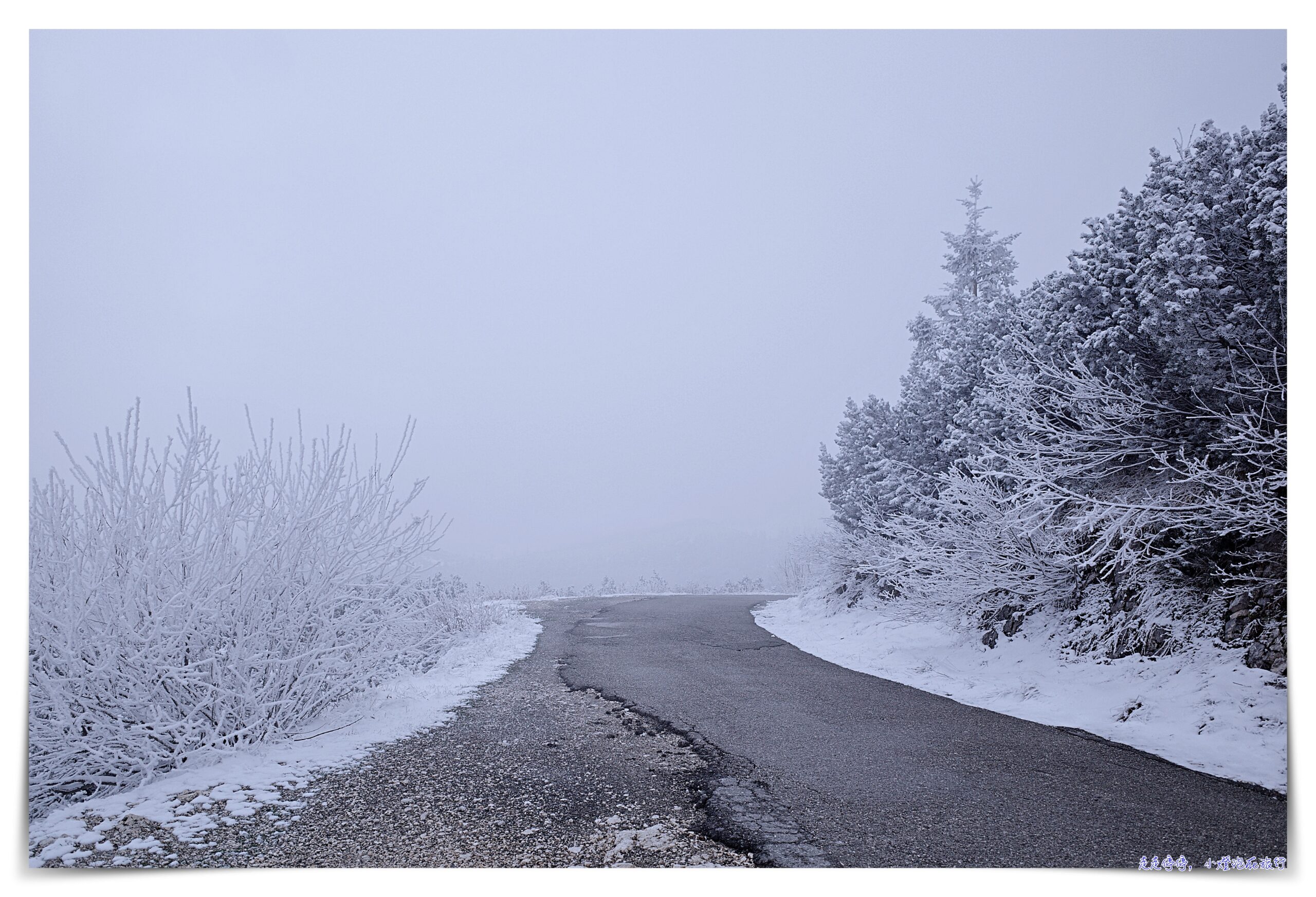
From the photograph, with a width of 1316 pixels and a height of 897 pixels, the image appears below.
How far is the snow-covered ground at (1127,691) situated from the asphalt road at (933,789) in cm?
32

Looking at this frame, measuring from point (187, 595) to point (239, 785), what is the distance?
1.30 metres

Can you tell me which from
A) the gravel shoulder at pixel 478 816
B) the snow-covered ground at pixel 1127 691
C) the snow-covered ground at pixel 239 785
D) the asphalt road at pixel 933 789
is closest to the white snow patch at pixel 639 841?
the gravel shoulder at pixel 478 816

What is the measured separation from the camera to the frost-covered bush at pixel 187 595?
15.4 ft

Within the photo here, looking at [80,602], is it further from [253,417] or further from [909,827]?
[909,827]

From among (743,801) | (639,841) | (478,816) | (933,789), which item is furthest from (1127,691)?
(478,816)

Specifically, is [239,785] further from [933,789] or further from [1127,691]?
[1127,691]

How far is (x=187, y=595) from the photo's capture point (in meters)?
4.83

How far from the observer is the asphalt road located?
3.68 m

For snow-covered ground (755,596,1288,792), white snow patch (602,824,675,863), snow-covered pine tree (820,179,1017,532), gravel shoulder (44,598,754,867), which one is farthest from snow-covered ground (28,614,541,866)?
snow-covered pine tree (820,179,1017,532)

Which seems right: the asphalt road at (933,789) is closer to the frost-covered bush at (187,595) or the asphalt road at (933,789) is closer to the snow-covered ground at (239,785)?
the snow-covered ground at (239,785)

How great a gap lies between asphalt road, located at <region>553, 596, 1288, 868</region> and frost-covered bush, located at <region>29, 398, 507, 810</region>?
3.07 m

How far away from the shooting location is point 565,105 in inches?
310

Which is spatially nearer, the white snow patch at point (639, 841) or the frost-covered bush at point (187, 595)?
the white snow patch at point (639, 841)
